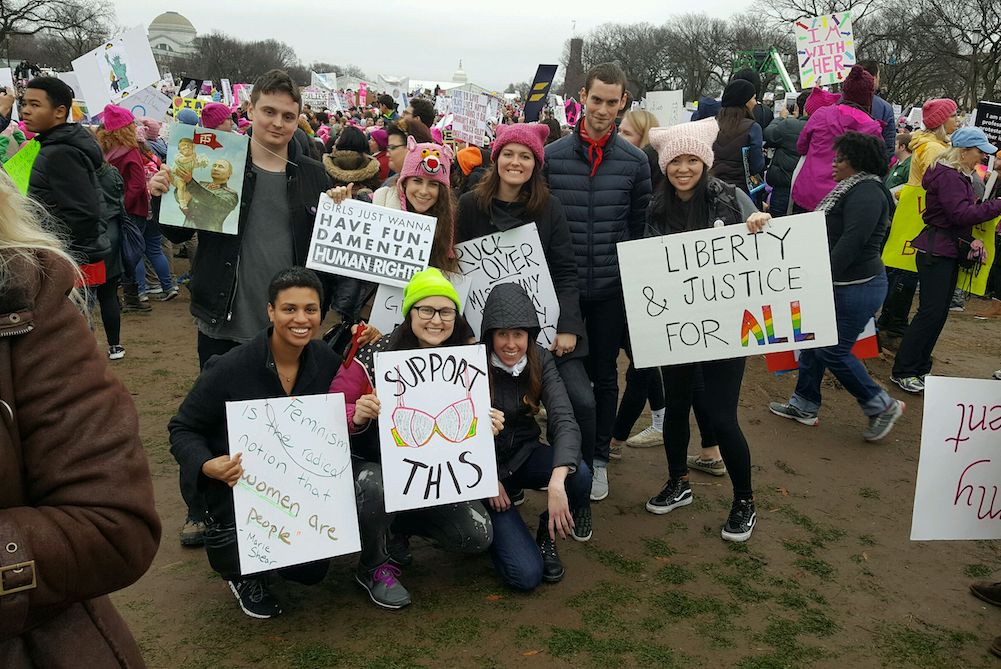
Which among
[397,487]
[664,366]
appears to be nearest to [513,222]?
[664,366]

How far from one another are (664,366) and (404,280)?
1.51 meters

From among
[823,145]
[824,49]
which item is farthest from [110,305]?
[824,49]

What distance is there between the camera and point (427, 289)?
11.6 ft

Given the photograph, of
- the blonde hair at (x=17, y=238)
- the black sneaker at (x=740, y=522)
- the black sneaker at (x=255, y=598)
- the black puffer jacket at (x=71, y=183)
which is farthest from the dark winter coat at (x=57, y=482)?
A: the black puffer jacket at (x=71, y=183)

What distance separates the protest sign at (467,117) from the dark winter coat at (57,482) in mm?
10644

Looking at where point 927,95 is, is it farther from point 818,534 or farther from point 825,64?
point 818,534

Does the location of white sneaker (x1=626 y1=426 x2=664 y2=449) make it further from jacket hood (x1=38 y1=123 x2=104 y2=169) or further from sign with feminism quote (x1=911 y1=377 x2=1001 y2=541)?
jacket hood (x1=38 y1=123 x2=104 y2=169)

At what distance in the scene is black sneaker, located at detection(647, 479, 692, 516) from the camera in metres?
4.49

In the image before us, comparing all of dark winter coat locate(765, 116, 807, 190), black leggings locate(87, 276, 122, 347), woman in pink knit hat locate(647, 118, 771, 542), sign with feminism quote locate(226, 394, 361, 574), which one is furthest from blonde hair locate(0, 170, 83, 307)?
dark winter coat locate(765, 116, 807, 190)

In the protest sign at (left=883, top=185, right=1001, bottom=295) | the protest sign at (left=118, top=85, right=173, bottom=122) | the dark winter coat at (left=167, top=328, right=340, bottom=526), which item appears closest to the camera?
the dark winter coat at (left=167, top=328, right=340, bottom=526)

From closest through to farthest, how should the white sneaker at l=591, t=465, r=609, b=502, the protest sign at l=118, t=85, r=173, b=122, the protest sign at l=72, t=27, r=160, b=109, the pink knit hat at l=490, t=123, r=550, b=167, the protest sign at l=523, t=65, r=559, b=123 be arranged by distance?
1. the pink knit hat at l=490, t=123, r=550, b=167
2. the white sneaker at l=591, t=465, r=609, b=502
3. the protest sign at l=72, t=27, r=160, b=109
4. the protest sign at l=523, t=65, r=559, b=123
5. the protest sign at l=118, t=85, r=173, b=122

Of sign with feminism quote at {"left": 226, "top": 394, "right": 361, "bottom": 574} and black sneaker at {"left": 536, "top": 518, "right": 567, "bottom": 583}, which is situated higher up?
sign with feminism quote at {"left": 226, "top": 394, "right": 361, "bottom": 574}

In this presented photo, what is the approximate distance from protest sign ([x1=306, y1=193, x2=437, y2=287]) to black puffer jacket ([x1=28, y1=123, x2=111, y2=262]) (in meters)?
2.45

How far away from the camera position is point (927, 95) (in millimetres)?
41719
